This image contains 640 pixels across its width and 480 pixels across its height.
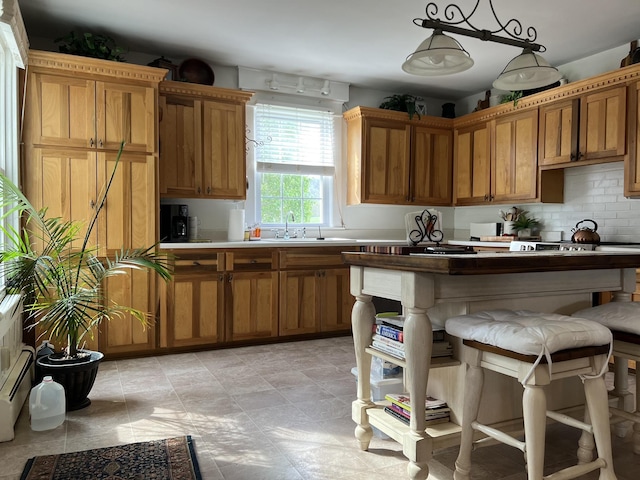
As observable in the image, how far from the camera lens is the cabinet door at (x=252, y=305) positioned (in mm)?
4273

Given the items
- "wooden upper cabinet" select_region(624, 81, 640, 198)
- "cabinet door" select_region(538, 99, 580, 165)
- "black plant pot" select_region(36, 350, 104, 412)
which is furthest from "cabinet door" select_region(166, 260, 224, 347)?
"wooden upper cabinet" select_region(624, 81, 640, 198)

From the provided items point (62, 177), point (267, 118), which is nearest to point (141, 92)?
point (62, 177)

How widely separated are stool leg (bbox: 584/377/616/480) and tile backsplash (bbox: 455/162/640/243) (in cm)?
287

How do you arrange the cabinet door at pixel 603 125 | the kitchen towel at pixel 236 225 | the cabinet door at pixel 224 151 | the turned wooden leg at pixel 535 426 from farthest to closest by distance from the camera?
the kitchen towel at pixel 236 225
the cabinet door at pixel 224 151
the cabinet door at pixel 603 125
the turned wooden leg at pixel 535 426

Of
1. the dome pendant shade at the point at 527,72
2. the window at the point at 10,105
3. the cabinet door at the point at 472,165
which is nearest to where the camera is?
the dome pendant shade at the point at 527,72

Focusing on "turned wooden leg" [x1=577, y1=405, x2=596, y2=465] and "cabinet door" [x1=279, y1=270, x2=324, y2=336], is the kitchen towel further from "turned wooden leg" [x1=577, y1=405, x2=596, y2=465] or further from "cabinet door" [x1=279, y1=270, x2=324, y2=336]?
"turned wooden leg" [x1=577, y1=405, x2=596, y2=465]

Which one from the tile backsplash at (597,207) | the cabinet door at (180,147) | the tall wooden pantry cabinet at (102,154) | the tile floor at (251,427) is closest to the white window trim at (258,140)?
the cabinet door at (180,147)

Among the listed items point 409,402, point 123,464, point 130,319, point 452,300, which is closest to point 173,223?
point 130,319

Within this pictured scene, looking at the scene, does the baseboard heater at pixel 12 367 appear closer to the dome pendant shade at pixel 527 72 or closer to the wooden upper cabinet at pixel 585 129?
the dome pendant shade at pixel 527 72

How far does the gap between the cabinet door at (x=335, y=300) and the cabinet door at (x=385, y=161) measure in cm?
96

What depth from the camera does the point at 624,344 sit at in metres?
2.05

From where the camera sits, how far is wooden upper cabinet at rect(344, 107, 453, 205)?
204 inches

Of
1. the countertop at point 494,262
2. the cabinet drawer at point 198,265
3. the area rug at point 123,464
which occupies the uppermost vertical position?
the countertop at point 494,262

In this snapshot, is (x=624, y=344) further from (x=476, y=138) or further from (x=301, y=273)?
(x=476, y=138)
